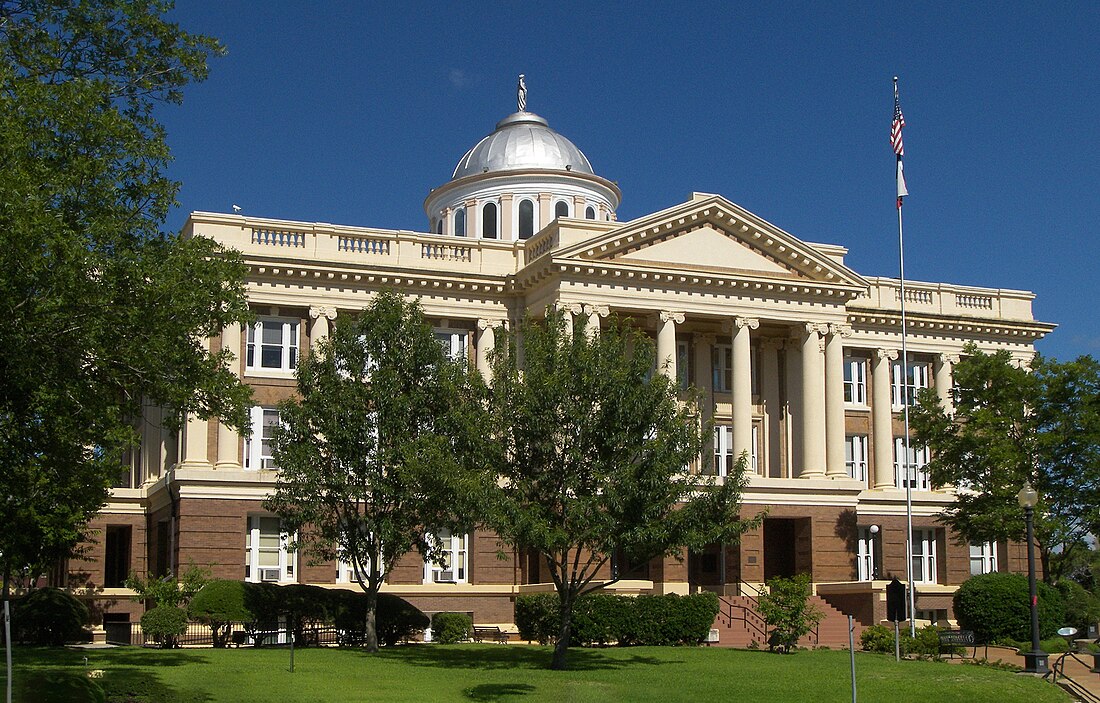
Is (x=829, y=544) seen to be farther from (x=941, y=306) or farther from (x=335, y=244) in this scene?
(x=335, y=244)

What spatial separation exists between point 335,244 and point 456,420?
59.9ft

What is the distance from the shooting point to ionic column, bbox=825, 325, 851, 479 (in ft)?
169

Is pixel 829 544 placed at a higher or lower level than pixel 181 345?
lower

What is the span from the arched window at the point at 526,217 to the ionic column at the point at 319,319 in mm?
15037

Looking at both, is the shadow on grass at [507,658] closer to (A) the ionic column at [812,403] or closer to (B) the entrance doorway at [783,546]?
(B) the entrance doorway at [783,546]

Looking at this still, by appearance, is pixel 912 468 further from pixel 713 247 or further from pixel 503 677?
pixel 503 677

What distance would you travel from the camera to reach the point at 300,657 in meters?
32.4

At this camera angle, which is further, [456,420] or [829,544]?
[829,544]

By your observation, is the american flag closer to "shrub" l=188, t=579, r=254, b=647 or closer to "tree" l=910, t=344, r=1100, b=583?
"tree" l=910, t=344, r=1100, b=583

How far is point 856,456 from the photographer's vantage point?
55969mm

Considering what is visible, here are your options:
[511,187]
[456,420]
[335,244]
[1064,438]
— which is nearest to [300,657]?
[456,420]

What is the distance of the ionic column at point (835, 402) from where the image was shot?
169 ft

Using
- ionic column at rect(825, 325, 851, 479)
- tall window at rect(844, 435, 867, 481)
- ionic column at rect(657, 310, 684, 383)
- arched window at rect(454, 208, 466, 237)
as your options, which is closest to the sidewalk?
ionic column at rect(825, 325, 851, 479)

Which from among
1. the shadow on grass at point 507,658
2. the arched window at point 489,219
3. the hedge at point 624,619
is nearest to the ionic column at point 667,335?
the hedge at point 624,619
